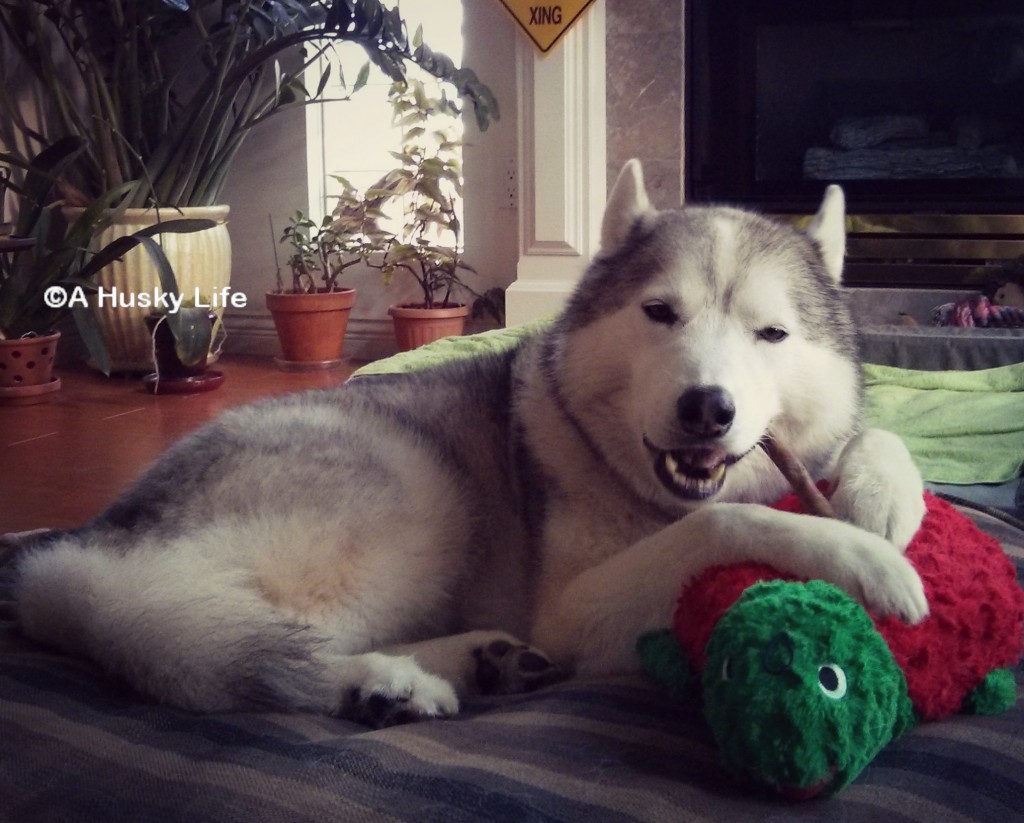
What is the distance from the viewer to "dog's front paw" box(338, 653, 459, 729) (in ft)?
3.78

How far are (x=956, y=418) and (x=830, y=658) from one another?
1712 millimetres

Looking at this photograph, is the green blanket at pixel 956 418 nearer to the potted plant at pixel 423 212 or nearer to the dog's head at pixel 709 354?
the dog's head at pixel 709 354

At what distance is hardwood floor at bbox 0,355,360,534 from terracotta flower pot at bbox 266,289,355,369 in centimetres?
12

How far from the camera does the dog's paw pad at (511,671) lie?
4.28 feet

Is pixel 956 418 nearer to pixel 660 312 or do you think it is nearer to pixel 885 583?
pixel 660 312

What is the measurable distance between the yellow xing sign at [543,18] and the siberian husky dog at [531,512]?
117 inches

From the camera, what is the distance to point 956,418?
2.40 m

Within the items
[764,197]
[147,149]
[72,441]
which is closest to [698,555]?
[72,441]

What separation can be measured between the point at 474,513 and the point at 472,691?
0.30 meters

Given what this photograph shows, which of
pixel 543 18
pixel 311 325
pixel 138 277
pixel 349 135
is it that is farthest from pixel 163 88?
pixel 543 18

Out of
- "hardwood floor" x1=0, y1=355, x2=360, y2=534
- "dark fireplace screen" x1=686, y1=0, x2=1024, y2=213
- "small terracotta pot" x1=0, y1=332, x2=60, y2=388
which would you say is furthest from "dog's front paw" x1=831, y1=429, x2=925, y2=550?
"small terracotta pot" x1=0, y1=332, x2=60, y2=388

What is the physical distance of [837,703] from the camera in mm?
882

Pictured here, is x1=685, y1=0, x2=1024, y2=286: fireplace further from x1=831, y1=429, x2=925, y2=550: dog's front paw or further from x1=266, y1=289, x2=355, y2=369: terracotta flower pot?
x1=831, y1=429, x2=925, y2=550: dog's front paw

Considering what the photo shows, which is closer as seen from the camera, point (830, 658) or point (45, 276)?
point (830, 658)
